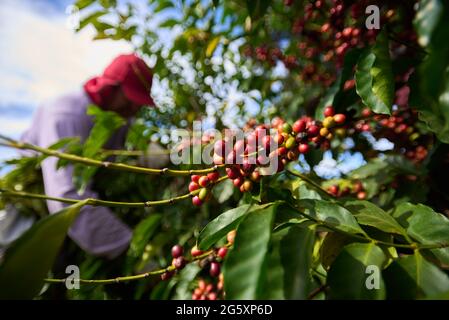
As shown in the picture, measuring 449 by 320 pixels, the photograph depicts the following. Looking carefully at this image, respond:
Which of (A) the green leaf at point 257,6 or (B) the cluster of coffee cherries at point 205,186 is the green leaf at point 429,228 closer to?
(B) the cluster of coffee cherries at point 205,186

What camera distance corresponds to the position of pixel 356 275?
49 centimetres

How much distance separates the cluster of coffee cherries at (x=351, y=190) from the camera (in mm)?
1223

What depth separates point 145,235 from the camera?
146cm

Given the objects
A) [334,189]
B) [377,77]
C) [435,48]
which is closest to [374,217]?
[377,77]

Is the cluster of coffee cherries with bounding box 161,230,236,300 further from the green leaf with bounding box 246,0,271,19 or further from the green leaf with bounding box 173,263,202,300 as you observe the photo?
the green leaf with bounding box 246,0,271,19

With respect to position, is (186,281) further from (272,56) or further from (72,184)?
(272,56)

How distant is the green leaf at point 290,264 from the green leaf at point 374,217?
0.19 metres

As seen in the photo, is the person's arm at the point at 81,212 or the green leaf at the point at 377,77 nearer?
the green leaf at the point at 377,77

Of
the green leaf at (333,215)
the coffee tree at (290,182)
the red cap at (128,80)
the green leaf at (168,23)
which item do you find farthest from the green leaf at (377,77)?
the red cap at (128,80)

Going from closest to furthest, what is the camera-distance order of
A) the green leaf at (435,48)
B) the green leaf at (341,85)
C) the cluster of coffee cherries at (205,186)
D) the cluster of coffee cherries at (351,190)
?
the green leaf at (435,48) < the cluster of coffee cherries at (205,186) < the green leaf at (341,85) < the cluster of coffee cherries at (351,190)

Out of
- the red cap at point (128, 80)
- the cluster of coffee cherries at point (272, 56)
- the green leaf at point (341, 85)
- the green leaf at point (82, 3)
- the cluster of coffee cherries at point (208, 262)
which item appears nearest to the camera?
the cluster of coffee cherries at point (208, 262)

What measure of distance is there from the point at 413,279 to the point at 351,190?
2.83 feet

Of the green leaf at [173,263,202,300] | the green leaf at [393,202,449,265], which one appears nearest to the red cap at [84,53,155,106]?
the green leaf at [173,263,202,300]
